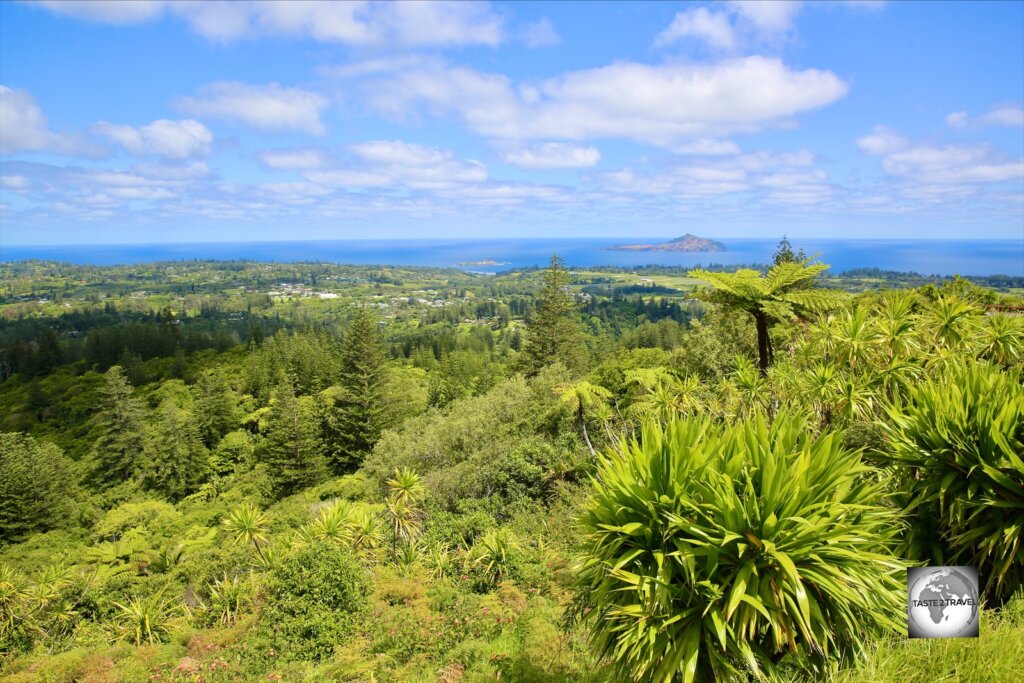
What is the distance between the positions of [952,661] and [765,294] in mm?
6912

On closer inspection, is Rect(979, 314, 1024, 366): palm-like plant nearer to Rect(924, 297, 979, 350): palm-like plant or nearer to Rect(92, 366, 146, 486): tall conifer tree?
Rect(924, 297, 979, 350): palm-like plant

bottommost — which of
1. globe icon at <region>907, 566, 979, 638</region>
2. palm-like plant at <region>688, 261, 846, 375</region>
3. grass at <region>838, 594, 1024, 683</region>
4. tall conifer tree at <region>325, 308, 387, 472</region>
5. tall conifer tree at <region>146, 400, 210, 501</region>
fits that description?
tall conifer tree at <region>146, 400, 210, 501</region>

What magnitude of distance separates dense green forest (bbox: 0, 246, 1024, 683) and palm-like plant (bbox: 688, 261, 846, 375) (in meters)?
0.07

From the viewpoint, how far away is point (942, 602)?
297cm

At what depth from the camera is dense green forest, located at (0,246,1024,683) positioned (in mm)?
2727

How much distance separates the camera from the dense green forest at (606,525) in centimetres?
273

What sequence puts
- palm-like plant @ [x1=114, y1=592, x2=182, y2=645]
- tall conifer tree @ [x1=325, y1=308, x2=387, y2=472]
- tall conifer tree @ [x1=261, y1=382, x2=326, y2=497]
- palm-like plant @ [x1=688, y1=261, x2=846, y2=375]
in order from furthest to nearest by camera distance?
1. tall conifer tree @ [x1=325, y1=308, x2=387, y2=472]
2. tall conifer tree @ [x1=261, y1=382, x2=326, y2=497]
3. palm-like plant @ [x1=114, y1=592, x2=182, y2=645]
4. palm-like plant @ [x1=688, y1=261, x2=846, y2=375]

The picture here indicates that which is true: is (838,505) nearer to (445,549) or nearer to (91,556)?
(445,549)

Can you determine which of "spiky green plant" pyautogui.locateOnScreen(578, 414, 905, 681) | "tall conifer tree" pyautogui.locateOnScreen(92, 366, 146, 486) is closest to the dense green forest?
"spiky green plant" pyautogui.locateOnScreen(578, 414, 905, 681)

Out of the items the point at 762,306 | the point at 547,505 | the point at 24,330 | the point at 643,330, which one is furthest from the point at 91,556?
the point at 24,330

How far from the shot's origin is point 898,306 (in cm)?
827

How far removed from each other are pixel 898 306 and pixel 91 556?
83.8ft

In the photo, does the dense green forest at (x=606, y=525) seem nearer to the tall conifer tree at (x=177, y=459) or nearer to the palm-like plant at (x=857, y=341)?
the palm-like plant at (x=857, y=341)

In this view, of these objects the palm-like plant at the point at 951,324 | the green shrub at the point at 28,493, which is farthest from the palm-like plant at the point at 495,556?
the green shrub at the point at 28,493
